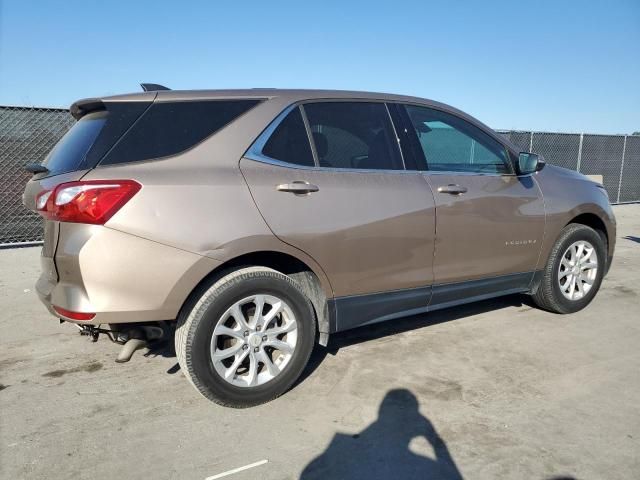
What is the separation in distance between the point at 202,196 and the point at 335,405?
4.74ft

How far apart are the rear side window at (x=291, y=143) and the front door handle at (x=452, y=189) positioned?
102 centimetres

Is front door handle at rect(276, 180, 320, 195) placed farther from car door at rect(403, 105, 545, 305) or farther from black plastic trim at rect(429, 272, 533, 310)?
black plastic trim at rect(429, 272, 533, 310)

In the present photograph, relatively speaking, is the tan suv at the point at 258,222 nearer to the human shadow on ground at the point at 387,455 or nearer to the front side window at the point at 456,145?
the front side window at the point at 456,145

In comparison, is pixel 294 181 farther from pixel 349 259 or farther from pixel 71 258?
pixel 71 258

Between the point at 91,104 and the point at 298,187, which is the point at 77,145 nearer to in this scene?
the point at 91,104

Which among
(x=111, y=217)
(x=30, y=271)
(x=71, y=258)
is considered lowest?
(x=30, y=271)

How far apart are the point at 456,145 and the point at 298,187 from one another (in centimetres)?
181

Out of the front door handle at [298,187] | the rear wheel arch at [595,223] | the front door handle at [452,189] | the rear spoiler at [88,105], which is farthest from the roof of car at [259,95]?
the rear wheel arch at [595,223]

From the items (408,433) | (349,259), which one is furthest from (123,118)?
(408,433)

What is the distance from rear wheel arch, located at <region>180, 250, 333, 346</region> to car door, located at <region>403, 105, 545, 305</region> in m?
0.93

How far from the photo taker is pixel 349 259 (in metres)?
3.07

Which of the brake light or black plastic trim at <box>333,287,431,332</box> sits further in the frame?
black plastic trim at <box>333,287,431,332</box>

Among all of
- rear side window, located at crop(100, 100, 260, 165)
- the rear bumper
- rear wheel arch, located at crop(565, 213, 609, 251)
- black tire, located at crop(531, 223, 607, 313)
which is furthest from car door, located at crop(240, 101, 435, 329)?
rear wheel arch, located at crop(565, 213, 609, 251)

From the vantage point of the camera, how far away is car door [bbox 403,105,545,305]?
3.50 meters
